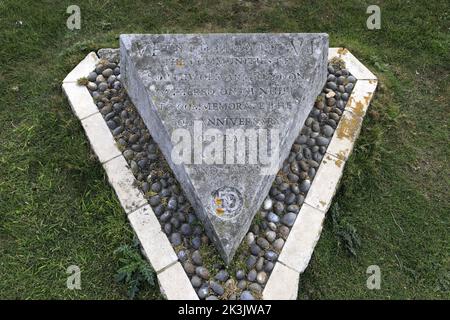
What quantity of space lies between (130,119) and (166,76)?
2.21 feet

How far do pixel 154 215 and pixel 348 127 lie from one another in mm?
→ 2245

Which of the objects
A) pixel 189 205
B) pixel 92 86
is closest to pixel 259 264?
pixel 189 205

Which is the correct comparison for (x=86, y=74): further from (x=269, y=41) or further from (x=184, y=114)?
(x=269, y=41)

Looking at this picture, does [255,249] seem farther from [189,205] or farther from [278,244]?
[189,205]

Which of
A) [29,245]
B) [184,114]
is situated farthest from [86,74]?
[29,245]

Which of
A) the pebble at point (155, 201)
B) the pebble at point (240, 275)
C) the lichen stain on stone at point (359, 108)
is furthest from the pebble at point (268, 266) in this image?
the lichen stain on stone at point (359, 108)

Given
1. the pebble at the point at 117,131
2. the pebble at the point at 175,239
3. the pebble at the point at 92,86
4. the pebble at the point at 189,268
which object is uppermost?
the pebble at the point at 92,86

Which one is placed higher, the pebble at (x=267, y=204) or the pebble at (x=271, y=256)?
the pebble at (x=267, y=204)

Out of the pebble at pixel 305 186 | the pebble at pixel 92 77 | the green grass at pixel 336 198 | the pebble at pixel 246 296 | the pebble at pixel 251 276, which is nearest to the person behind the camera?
the pebble at pixel 246 296

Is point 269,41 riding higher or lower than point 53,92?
higher

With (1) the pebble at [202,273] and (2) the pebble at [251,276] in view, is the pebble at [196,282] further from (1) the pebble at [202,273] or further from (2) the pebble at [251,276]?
(2) the pebble at [251,276]

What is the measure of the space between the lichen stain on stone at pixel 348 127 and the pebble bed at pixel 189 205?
71 mm

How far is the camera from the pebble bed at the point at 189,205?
12.2 ft

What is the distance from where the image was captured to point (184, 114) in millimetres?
3977
